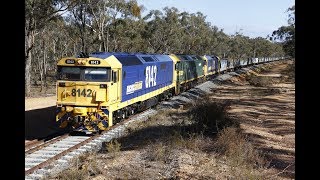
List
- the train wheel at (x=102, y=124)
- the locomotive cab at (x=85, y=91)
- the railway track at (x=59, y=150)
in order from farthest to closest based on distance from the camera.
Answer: the train wheel at (x=102, y=124) < the locomotive cab at (x=85, y=91) < the railway track at (x=59, y=150)

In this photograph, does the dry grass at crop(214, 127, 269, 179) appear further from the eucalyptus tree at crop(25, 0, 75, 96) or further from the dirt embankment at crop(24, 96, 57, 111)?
the eucalyptus tree at crop(25, 0, 75, 96)

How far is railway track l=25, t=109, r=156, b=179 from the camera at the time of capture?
10.8 metres

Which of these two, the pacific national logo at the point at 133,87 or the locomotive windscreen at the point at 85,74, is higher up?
the locomotive windscreen at the point at 85,74

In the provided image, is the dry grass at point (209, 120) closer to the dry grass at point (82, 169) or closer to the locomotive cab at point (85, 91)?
the locomotive cab at point (85, 91)

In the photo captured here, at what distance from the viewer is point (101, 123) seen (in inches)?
627

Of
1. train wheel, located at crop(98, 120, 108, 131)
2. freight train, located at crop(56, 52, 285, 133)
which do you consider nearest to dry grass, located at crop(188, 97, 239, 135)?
freight train, located at crop(56, 52, 285, 133)

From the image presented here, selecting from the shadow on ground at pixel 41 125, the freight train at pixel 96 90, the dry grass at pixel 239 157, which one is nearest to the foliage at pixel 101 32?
the shadow on ground at pixel 41 125

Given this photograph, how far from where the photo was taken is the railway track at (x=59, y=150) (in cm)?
1077

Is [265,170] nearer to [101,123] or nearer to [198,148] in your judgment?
[198,148]

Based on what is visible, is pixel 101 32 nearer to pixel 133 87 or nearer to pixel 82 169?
pixel 133 87

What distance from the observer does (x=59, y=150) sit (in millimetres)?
13219

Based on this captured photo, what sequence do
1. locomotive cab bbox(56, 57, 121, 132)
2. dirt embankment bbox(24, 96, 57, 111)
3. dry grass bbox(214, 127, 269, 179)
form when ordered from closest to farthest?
1. dry grass bbox(214, 127, 269, 179)
2. locomotive cab bbox(56, 57, 121, 132)
3. dirt embankment bbox(24, 96, 57, 111)
